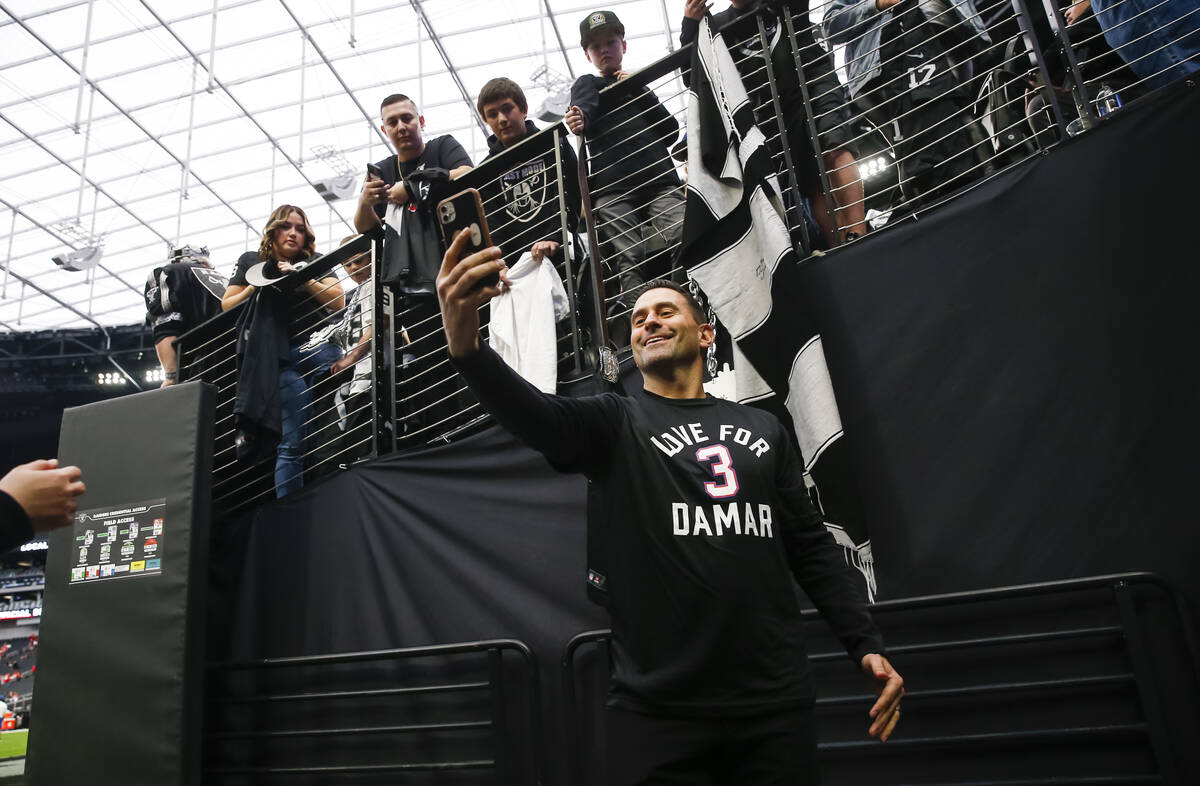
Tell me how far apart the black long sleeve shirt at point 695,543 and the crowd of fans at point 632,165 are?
1249mm

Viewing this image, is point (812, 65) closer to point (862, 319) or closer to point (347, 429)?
point (862, 319)

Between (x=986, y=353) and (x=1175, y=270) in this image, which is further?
(x=986, y=353)

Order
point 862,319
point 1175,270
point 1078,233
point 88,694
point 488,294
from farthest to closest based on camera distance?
1. point 88,694
2. point 862,319
3. point 1078,233
4. point 1175,270
5. point 488,294

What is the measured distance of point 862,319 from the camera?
8.84ft

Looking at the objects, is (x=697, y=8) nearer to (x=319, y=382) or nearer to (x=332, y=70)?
(x=319, y=382)

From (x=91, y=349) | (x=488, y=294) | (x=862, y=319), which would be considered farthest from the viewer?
(x=91, y=349)

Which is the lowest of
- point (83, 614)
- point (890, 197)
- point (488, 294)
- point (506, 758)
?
point (506, 758)

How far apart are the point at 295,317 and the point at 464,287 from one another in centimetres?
325

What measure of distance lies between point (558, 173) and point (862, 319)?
5.22 feet

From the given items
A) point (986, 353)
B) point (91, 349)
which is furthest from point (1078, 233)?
point (91, 349)

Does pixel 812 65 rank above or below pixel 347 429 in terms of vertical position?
above

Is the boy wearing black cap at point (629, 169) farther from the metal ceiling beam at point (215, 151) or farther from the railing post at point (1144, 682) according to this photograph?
the metal ceiling beam at point (215, 151)

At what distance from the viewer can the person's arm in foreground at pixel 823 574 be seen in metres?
1.77

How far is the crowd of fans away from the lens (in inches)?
115
